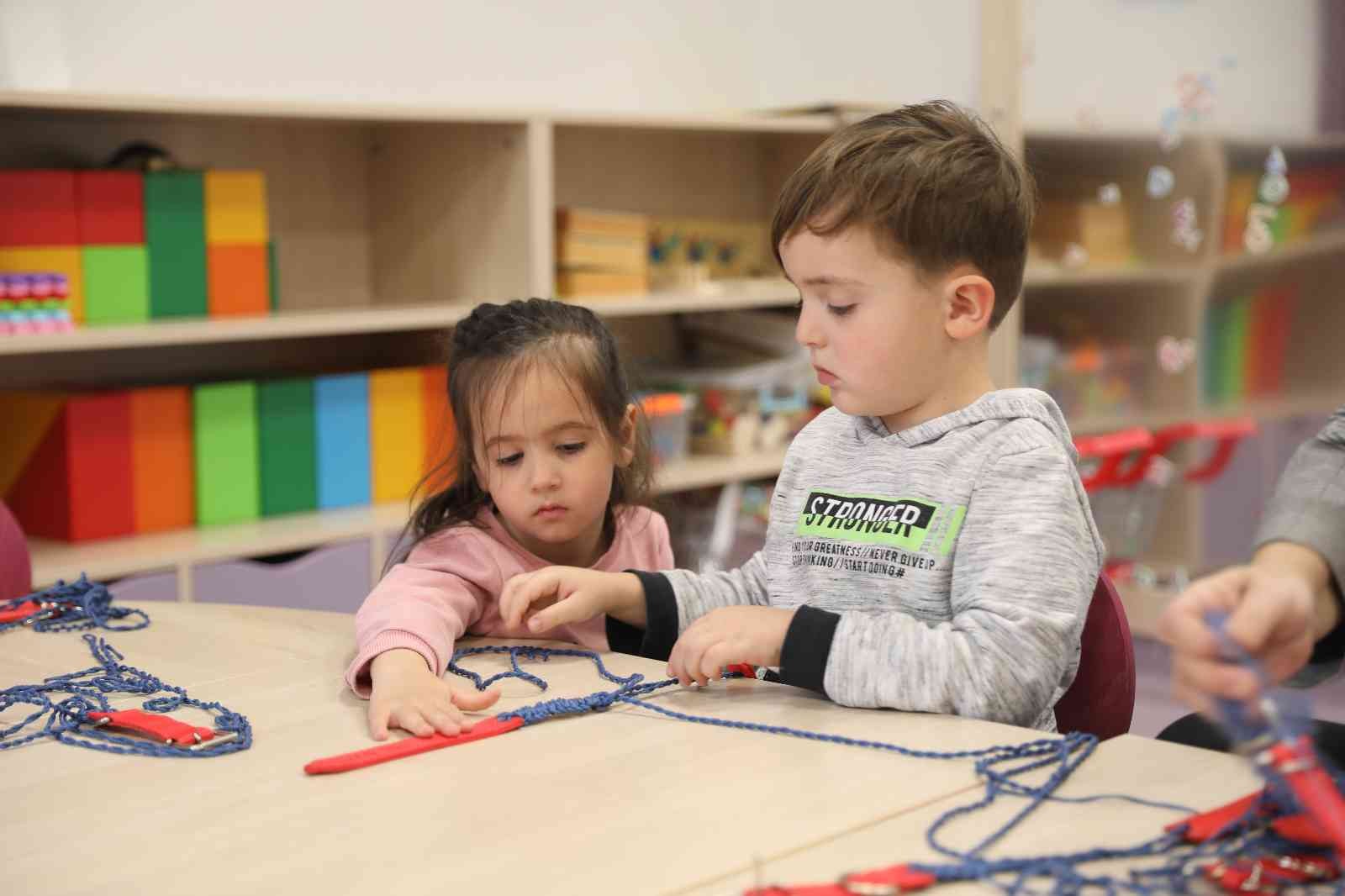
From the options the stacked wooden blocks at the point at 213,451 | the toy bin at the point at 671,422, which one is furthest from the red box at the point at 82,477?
the toy bin at the point at 671,422

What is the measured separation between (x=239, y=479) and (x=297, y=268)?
56 centimetres

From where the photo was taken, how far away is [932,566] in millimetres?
1151

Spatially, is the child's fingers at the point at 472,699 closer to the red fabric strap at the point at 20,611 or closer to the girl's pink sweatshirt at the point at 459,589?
the girl's pink sweatshirt at the point at 459,589

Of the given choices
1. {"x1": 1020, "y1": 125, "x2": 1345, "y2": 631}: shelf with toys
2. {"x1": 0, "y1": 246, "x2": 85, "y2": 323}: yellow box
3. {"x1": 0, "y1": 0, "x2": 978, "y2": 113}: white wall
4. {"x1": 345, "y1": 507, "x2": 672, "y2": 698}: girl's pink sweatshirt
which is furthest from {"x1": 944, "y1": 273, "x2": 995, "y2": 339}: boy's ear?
{"x1": 1020, "y1": 125, "x2": 1345, "y2": 631}: shelf with toys

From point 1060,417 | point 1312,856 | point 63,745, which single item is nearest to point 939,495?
point 1060,417

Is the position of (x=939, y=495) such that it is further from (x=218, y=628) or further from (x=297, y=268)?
(x=297, y=268)

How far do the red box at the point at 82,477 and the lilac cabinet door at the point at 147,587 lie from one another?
0.51ft

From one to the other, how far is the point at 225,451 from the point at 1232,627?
224 centimetres

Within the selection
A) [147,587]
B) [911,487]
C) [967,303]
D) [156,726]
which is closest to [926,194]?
[967,303]

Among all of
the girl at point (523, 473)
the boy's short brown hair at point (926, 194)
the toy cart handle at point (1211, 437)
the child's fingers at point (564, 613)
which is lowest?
the toy cart handle at point (1211, 437)

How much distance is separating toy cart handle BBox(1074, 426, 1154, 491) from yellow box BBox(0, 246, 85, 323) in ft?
6.31

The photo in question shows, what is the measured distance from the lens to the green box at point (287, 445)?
2750 millimetres

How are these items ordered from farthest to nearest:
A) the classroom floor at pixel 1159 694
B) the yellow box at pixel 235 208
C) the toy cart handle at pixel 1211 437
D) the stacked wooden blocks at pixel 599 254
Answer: the toy cart handle at pixel 1211 437 → the stacked wooden blocks at pixel 599 254 → the classroom floor at pixel 1159 694 → the yellow box at pixel 235 208

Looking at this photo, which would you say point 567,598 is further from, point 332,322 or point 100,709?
point 332,322
